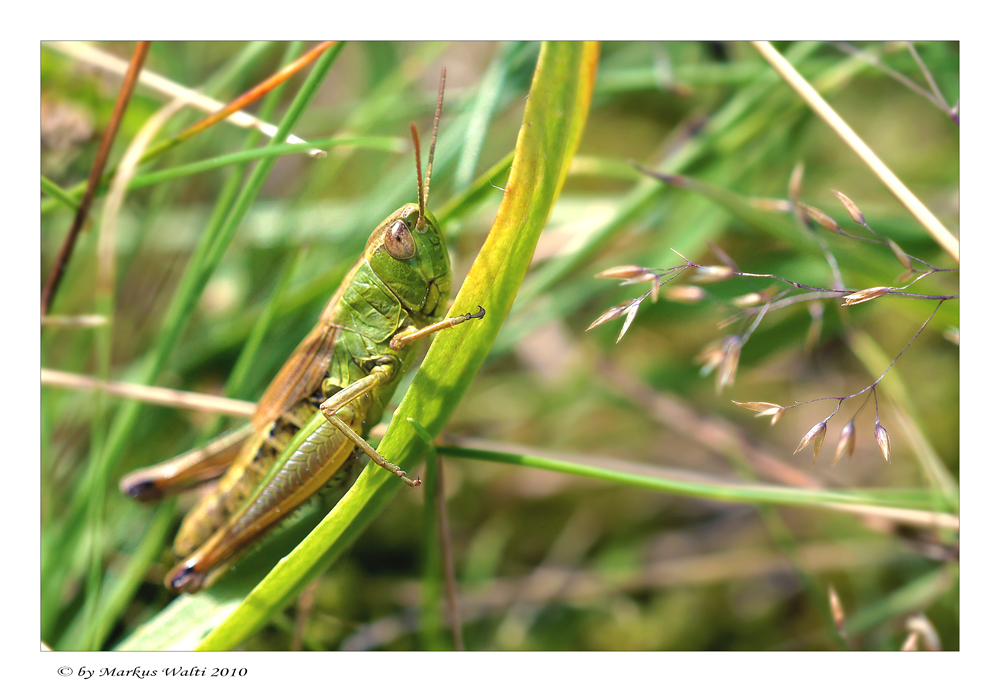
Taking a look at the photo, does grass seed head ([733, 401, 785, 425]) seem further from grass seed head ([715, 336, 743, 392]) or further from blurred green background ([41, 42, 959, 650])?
blurred green background ([41, 42, 959, 650])

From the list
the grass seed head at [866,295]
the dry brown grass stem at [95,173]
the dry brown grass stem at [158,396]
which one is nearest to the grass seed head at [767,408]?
the grass seed head at [866,295]

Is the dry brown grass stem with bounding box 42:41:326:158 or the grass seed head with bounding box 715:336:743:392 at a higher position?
the dry brown grass stem with bounding box 42:41:326:158

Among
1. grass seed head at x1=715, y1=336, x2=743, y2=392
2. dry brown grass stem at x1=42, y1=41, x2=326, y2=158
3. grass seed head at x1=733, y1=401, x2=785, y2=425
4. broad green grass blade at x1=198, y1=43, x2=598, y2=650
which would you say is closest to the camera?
broad green grass blade at x1=198, y1=43, x2=598, y2=650

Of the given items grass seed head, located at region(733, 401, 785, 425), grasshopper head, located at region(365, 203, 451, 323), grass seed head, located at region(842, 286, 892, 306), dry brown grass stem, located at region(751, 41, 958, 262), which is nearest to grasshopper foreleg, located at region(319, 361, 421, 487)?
grasshopper head, located at region(365, 203, 451, 323)

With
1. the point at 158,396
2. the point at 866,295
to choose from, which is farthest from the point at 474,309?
the point at 158,396
